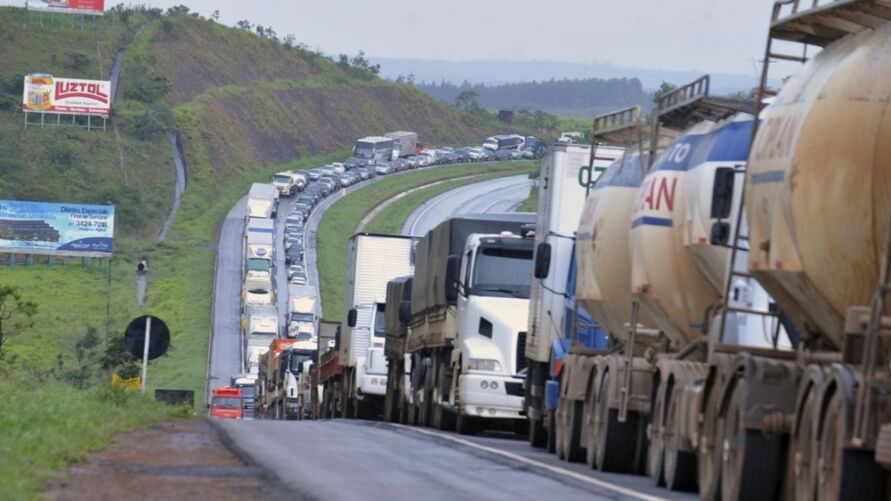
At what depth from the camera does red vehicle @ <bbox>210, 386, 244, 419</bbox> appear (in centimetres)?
6366

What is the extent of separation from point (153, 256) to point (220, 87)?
64.1 m

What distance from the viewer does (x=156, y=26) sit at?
181m

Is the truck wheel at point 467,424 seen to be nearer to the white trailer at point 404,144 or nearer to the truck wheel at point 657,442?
the truck wheel at point 657,442

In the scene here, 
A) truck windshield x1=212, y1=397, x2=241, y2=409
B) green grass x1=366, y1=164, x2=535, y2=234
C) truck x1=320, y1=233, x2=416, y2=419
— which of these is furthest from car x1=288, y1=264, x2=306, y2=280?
truck x1=320, y1=233, x2=416, y2=419

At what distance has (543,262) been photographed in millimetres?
25328

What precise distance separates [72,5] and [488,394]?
13869 centimetres

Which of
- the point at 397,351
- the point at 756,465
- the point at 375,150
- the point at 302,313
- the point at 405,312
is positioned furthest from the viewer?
the point at 375,150

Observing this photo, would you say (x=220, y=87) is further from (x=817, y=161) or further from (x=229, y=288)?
(x=817, y=161)

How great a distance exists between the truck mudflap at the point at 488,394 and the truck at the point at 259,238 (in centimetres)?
7235

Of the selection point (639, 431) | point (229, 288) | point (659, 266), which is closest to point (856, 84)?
point (659, 266)

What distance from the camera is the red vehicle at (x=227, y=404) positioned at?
209 feet

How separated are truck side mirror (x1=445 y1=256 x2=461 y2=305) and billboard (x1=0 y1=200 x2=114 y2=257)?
239 feet

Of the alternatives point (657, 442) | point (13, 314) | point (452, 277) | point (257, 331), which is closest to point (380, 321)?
point (452, 277)

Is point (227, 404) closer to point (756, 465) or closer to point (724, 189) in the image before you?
point (724, 189)
